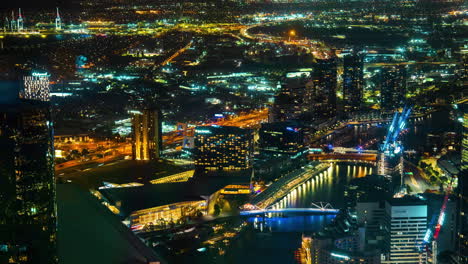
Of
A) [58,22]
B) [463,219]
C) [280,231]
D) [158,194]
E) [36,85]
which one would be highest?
[58,22]

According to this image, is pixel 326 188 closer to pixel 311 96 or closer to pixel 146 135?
Answer: pixel 146 135

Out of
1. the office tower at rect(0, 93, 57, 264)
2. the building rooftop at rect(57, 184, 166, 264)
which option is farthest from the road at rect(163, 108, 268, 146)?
the office tower at rect(0, 93, 57, 264)

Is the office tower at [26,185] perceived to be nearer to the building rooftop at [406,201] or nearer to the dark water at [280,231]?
the dark water at [280,231]

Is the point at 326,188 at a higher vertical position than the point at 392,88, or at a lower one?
lower

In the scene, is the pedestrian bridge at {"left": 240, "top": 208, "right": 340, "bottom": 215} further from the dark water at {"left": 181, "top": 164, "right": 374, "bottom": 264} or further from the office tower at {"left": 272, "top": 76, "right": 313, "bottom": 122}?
the office tower at {"left": 272, "top": 76, "right": 313, "bottom": 122}

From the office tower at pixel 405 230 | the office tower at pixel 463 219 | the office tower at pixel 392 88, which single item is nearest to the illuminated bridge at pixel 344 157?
the office tower at pixel 392 88

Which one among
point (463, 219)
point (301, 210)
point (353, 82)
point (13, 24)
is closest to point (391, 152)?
point (301, 210)

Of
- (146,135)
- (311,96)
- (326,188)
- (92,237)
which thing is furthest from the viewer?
(311,96)
